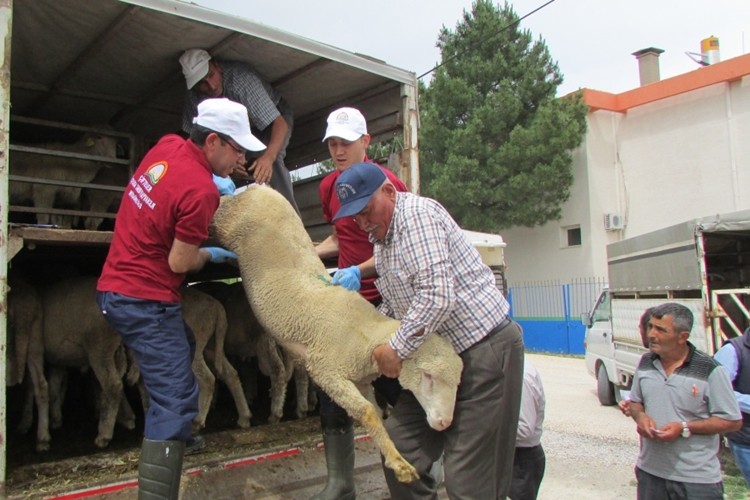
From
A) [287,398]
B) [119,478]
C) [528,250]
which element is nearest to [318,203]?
[287,398]

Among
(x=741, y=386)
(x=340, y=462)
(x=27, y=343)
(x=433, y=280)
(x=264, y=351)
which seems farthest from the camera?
(x=264, y=351)

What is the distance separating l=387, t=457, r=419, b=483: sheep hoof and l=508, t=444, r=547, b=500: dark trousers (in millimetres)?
1354

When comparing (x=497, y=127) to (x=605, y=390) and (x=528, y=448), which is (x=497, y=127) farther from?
(x=528, y=448)

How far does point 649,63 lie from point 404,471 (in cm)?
2111

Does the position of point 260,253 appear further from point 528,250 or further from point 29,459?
point 528,250

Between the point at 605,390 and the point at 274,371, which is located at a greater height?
the point at 274,371

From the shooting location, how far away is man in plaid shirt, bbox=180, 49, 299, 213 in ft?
14.8

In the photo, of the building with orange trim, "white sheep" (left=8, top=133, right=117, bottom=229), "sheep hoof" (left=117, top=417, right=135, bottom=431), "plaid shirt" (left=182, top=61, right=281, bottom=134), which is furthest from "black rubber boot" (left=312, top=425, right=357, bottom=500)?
the building with orange trim

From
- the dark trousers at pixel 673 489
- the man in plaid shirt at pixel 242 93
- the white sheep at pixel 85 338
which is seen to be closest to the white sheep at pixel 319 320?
the man in plaid shirt at pixel 242 93

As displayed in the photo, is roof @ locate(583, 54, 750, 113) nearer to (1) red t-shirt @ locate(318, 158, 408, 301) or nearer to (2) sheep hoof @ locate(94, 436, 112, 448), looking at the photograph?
(1) red t-shirt @ locate(318, 158, 408, 301)

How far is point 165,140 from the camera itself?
11.1 feet

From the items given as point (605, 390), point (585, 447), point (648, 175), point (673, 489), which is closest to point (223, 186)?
point (673, 489)

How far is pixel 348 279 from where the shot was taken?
3.39 metres

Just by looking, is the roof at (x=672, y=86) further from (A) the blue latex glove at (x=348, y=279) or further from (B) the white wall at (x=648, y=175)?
(A) the blue latex glove at (x=348, y=279)
